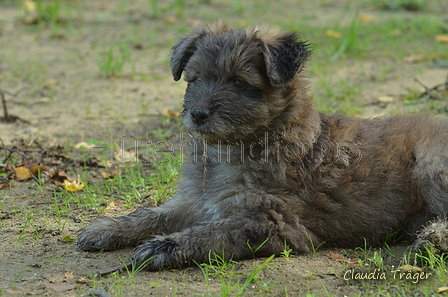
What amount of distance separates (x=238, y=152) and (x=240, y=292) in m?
1.26

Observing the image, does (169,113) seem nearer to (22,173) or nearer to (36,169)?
(36,169)

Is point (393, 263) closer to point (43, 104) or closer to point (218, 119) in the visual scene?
point (218, 119)

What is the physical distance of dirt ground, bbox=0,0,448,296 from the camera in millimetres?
3713

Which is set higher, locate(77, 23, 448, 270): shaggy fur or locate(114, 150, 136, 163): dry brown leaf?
locate(77, 23, 448, 270): shaggy fur

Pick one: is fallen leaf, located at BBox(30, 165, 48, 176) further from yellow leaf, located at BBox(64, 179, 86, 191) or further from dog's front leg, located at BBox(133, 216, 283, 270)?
dog's front leg, located at BBox(133, 216, 283, 270)

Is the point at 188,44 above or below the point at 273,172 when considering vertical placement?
above

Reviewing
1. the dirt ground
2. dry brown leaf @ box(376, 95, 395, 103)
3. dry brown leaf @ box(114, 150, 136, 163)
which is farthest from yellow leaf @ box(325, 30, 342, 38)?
dry brown leaf @ box(114, 150, 136, 163)

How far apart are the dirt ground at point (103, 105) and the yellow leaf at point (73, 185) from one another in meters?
0.16

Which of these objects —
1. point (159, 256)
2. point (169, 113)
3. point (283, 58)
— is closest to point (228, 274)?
point (159, 256)

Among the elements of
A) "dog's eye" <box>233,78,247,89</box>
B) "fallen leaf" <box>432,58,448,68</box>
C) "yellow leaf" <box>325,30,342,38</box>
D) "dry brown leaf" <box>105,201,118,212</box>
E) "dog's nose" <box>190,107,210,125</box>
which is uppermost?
"dog's eye" <box>233,78,247,89</box>

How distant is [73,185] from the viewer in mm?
5527

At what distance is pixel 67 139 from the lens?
677cm

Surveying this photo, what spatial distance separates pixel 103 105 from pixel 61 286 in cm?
454

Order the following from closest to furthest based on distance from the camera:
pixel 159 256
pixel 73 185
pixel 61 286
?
pixel 61 286
pixel 159 256
pixel 73 185
